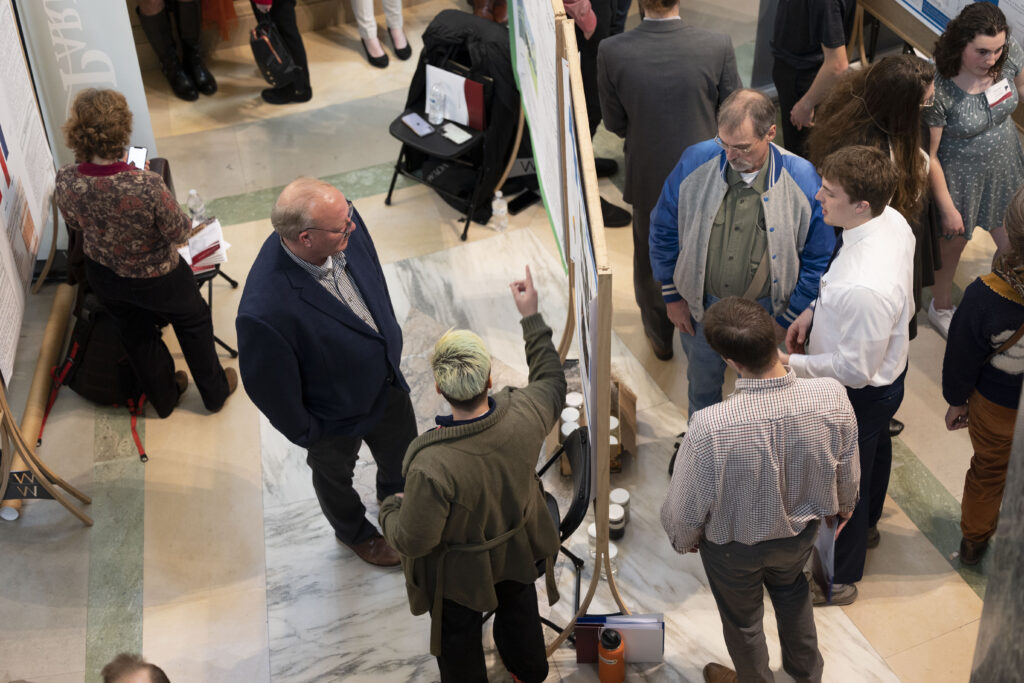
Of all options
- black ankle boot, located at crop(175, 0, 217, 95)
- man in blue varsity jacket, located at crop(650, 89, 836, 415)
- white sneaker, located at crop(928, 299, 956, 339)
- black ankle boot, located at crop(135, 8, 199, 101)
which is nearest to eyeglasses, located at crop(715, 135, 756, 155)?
man in blue varsity jacket, located at crop(650, 89, 836, 415)

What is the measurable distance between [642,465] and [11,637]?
2.68 m

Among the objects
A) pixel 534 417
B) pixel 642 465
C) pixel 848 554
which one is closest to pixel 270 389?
pixel 534 417

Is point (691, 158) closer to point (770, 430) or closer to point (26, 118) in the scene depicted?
point (770, 430)

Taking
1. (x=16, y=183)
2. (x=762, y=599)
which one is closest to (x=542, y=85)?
(x=762, y=599)

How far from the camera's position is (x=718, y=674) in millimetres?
3504

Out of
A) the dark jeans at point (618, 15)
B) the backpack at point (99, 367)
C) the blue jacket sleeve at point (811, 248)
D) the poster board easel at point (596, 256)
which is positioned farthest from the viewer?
the dark jeans at point (618, 15)

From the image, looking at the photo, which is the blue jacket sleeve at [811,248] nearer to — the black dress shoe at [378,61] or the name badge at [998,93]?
the name badge at [998,93]

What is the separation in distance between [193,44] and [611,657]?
18.5 feet

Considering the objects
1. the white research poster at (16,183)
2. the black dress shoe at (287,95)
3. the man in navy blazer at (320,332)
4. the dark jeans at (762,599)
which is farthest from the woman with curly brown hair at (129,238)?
the black dress shoe at (287,95)

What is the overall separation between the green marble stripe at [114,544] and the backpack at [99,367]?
0.08 meters

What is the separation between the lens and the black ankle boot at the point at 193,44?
6879 millimetres

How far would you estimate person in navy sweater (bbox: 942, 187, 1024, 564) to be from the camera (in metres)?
3.06

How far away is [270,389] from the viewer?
10.6ft

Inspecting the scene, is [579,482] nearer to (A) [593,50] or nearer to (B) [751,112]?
(B) [751,112]
